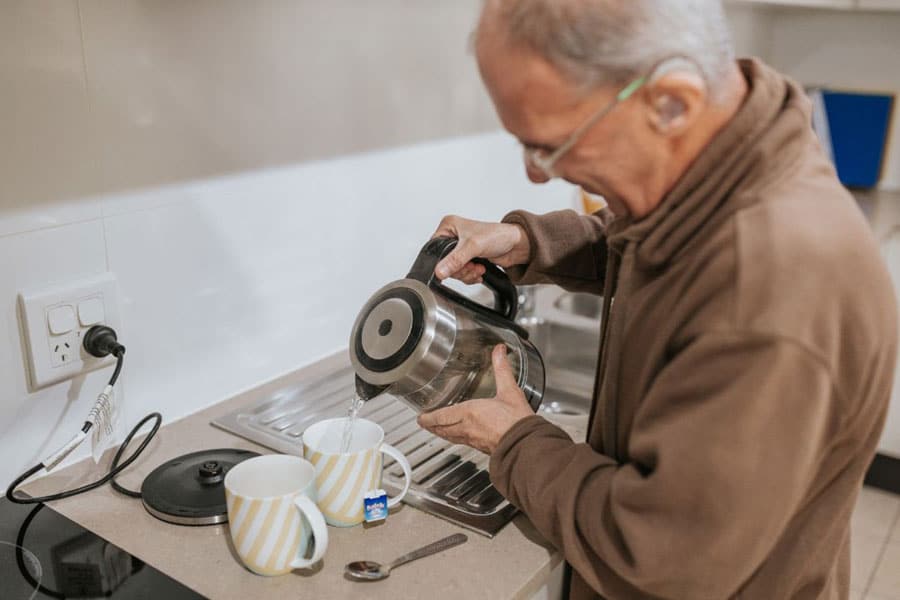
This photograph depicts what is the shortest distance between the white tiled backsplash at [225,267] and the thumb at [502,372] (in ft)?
1.50

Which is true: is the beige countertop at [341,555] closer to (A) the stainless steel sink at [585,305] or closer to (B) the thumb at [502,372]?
(B) the thumb at [502,372]

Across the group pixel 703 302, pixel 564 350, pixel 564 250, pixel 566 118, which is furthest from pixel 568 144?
pixel 564 350

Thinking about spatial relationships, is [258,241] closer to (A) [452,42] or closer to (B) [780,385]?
(A) [452,42]

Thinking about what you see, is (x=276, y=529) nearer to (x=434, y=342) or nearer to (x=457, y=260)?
(x=434, y=342)

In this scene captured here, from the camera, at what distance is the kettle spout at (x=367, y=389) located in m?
0.89

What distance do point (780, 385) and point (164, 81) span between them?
82 centimetres

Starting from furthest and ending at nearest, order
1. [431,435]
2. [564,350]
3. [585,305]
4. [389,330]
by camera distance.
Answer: [585,305] < [564,350] < [431,435] < [389,330]

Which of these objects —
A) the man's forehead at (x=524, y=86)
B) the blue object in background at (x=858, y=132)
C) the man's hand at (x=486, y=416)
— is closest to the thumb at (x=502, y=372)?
the man's hand at (x=486, y=416)

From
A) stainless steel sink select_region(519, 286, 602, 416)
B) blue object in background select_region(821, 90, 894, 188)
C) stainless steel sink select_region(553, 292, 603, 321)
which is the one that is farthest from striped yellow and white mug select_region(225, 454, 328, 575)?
blue object in background select_region(821, 90, 894, 188)

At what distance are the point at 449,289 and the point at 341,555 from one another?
32cm

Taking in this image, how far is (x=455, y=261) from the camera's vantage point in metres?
1.00

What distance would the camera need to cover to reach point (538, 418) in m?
0.87

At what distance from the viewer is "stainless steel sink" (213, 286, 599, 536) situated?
96cm

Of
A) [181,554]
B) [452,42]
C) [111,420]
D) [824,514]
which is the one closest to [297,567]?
[181,554]
